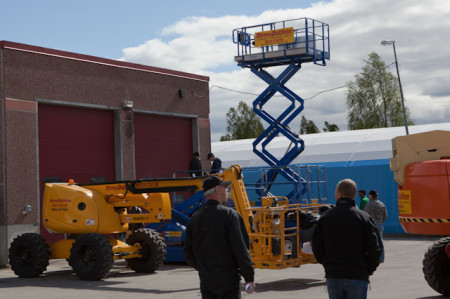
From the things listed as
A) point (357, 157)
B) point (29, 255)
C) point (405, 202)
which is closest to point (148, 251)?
point (29, 255)

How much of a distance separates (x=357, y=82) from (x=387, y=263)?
52.4m

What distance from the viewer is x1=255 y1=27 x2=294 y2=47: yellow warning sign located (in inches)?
1017

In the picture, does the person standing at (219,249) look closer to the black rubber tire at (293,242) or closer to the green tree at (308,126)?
the black rubber tire at (293,242)

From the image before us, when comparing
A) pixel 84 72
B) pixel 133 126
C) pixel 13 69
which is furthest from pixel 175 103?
pixel 13 69

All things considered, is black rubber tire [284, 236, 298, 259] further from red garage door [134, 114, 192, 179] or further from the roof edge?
red garage door [134, 114, 192, 179]

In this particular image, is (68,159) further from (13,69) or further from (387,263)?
(387,263)

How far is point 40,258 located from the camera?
15.8 meters

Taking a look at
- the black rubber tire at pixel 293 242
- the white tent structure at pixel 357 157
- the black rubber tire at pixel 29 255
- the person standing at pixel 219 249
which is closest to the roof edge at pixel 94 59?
the black rubber tire at pixel 29 255

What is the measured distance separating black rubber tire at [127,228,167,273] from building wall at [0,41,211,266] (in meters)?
4.40

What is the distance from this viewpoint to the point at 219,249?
6.53 meters

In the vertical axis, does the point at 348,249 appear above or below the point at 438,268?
above

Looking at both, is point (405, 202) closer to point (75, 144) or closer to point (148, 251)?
point (148, 251)

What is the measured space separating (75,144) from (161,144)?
389cm

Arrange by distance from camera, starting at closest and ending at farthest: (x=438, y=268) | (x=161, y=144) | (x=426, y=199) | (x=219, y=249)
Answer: (x=219, y=249), (x=426, y=199), (x=438, y=268), (x=161, y=144)
